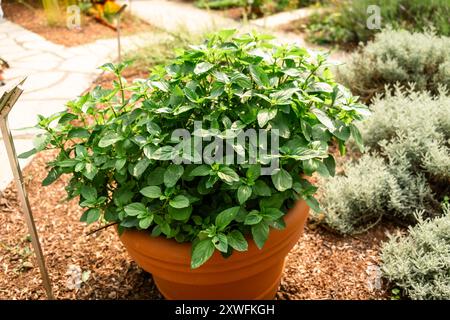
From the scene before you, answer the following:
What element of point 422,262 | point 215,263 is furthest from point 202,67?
point 422,262

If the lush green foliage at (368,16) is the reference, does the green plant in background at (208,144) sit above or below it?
above

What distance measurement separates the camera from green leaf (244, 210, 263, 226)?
1456 mm

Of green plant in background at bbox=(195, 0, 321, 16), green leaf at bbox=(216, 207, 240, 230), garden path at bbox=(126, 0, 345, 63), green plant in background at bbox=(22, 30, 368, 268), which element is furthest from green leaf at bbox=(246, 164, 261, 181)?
green plant in background at bbox=(195, 0, 321, 16)

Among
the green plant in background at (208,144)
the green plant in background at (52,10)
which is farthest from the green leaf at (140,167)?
the green plant in background at (52,10)

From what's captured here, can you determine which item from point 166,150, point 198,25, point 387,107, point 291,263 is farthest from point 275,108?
point 198,25

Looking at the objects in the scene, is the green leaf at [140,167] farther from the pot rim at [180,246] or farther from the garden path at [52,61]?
the garden path at [52,61]

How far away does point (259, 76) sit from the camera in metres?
1.58

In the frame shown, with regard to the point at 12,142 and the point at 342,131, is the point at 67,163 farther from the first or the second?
the point at 342,131

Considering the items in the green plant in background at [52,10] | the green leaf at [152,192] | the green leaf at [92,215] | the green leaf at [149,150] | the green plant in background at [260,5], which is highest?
the green leaf at [149,150]

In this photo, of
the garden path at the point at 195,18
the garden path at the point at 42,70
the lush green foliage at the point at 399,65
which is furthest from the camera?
the garden path at the point at 195,18

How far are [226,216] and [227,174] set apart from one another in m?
0.13

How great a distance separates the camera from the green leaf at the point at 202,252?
56.4 inches

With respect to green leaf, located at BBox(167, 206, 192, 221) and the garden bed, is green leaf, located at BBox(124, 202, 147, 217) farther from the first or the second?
the garden bed

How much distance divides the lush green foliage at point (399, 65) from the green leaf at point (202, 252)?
2146mm
